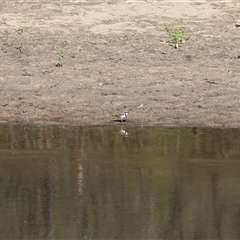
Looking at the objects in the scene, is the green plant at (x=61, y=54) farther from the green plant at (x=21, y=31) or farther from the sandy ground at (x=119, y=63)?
the green plant at (x=21, y=31)

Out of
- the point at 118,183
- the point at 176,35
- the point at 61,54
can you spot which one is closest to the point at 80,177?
the point at 118,183

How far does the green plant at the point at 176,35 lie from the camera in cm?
1139

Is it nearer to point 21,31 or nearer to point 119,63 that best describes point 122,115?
point 119,63

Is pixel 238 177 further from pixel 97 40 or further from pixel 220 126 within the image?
pixel 97 40

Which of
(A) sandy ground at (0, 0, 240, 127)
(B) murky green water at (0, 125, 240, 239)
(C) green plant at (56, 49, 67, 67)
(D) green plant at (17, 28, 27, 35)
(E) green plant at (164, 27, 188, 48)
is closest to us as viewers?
(B) murky green water at (0, 125, 240, 239)

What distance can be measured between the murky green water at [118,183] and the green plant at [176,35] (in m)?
3.01

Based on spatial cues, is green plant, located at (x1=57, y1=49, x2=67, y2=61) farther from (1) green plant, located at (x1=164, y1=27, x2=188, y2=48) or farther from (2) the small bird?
(2) the small bird

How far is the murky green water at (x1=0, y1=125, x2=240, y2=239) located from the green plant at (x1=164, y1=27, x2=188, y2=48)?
301cm

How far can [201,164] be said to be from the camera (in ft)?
23.8

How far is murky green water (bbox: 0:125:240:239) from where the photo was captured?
5773mm

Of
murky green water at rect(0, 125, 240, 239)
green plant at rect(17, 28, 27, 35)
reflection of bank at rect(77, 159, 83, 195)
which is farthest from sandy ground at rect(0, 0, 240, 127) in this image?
reflection of bank at rect(77, 159, 83, 195)

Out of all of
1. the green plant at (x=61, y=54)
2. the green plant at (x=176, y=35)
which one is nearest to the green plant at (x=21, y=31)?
the green plant at (x=61, y=54)

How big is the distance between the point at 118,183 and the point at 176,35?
5056 millimetres

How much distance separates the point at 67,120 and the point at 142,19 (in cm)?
350
